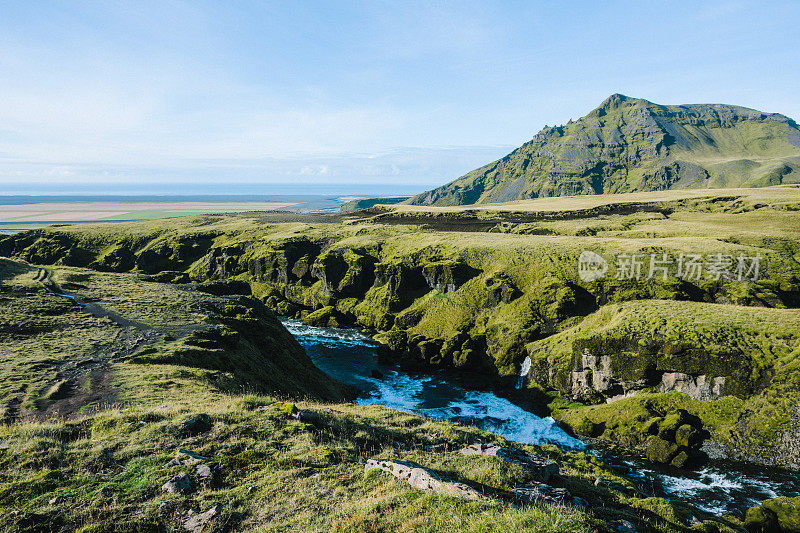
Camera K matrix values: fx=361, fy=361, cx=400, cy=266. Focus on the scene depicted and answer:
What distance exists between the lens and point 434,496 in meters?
11.3

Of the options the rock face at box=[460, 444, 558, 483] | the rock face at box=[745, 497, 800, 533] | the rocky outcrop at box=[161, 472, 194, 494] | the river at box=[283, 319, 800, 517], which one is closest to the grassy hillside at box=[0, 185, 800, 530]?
the rocky outcrop at box=[161, 472, 194, 494]

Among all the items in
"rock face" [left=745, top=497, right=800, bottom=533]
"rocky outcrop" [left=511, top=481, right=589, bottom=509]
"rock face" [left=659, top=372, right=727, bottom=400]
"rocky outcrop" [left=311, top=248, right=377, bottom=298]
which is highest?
"rocky outcrop" [left=511, top=481, right=589, bottom=509]

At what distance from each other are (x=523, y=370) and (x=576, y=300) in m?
16.2

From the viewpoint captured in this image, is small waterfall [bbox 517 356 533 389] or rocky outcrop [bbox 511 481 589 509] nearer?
rocky outcrop [bbox 511 481 589 509]

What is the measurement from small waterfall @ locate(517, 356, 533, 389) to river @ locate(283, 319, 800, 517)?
16.4 feet

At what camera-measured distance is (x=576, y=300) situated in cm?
6303

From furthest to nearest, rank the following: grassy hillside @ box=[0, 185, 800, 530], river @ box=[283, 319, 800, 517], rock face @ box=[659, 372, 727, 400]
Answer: rock face @ box=[659, 372, 727, 400]
grassy hillside @ box=[0, 185, 800, 530]
river @ box=[283, 319, 800, 517]

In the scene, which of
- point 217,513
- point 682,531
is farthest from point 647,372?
point 217,513

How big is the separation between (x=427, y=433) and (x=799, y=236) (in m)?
104

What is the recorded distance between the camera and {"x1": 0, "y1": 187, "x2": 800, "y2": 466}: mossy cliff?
1588 inches

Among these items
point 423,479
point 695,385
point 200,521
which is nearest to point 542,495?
point 423,479

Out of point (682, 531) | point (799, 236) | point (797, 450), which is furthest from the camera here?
point (799, 236)

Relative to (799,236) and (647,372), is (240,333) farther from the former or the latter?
(799,236)

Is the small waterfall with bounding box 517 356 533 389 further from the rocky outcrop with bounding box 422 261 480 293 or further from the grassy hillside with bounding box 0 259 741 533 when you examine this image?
the grassy hillside with bounding box 0 259 741 533
